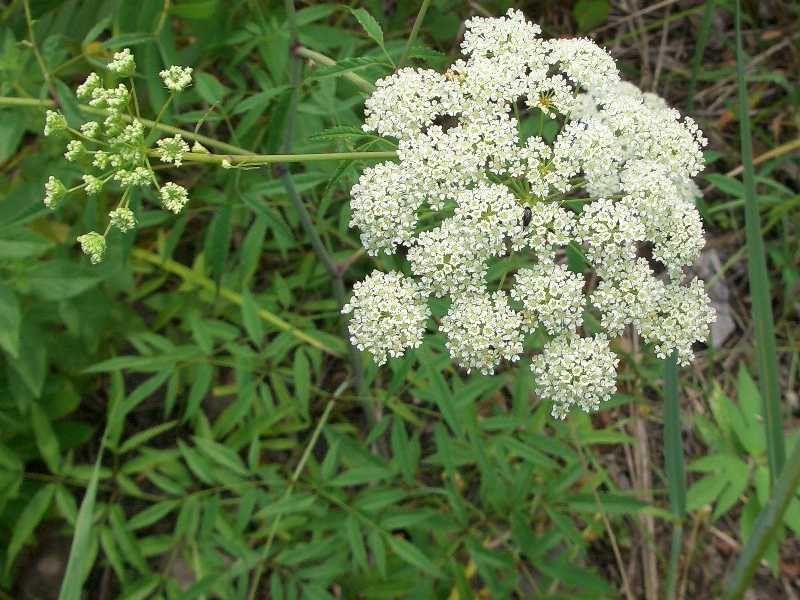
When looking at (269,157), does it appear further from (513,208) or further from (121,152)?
(513,208)

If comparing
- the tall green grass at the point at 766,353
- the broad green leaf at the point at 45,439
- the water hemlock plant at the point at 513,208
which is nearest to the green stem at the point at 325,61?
the water hemlock plant at the point at 513,208

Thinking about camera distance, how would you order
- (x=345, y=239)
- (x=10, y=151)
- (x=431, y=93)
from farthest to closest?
(x=345, y=239) → (x=10, y=151) → (x=431, y=93)

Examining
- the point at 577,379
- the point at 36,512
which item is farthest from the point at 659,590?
the point at 36,512

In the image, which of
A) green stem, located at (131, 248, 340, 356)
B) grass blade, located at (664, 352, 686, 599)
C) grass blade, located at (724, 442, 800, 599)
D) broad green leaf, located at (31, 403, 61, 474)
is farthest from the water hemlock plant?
broad green leaf, located at (31, 403, 61, 474)

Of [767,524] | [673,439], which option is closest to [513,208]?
[673,439]

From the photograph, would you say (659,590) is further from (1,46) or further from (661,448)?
(1,46)

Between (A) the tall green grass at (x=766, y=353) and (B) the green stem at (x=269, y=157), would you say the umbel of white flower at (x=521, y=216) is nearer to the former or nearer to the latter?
(B) the green stem at (x=269, y=157)
